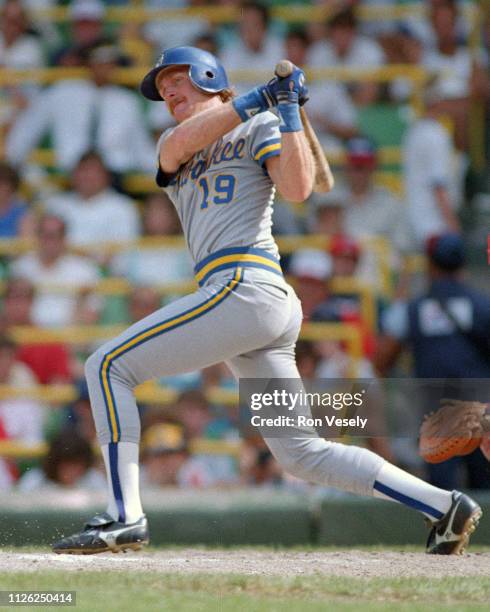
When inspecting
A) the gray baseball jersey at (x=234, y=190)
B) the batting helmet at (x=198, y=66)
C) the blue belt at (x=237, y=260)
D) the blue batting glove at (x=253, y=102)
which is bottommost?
the blue belt at (x=237, y=260)

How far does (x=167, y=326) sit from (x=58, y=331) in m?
4.03

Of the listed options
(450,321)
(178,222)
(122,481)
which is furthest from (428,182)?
(122,481)

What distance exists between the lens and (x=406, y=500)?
13.3 ft

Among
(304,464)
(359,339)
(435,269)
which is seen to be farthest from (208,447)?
(304,464)

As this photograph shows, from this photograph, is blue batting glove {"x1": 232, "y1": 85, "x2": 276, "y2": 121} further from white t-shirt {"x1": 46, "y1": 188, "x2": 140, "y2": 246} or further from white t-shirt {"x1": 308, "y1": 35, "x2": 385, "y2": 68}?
white t-shirt {"x1": 308, "y1": 35, "x2": 385, "y2": 68}

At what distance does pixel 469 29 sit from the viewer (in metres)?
9.03

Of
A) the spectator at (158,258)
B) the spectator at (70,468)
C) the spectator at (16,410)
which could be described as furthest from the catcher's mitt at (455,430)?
the spectator at (158,258)

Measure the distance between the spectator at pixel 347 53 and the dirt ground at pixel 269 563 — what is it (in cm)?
492

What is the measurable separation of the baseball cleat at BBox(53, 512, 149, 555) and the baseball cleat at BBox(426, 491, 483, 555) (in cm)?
103

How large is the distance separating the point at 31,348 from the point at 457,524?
425cm

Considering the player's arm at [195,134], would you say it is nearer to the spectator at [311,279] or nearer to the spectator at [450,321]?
the spectator at [450,321]

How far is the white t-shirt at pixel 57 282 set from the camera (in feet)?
26.1

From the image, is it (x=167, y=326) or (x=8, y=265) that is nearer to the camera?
(x=167, y=326)

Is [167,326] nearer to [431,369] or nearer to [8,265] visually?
[431,369]
